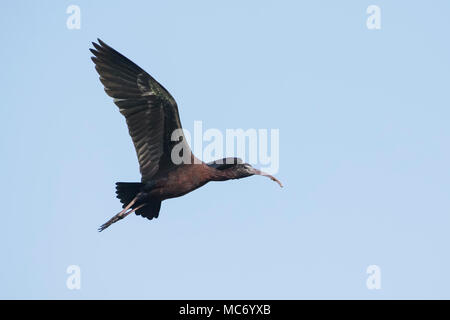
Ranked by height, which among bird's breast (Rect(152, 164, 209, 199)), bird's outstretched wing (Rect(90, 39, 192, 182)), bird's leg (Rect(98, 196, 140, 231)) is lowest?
bird's leg (Rect(98, 196, 140, 231))

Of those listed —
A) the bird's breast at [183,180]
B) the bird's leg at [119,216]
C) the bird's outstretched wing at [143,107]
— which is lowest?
the bird's leg at [119,216]

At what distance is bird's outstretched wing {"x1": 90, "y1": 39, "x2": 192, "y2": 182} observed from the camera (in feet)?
63.6

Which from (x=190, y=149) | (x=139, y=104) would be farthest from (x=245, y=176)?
(x=139, y=104)

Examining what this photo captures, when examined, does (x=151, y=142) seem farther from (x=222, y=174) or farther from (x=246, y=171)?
(x=246, y=171)

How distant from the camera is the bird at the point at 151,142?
19.4 metres

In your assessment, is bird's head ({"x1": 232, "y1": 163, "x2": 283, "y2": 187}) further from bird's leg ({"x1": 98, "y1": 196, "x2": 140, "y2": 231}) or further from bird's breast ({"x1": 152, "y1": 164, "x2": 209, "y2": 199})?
bird's leg ({"x1": 98, "y1": 196, "x2": 140, "y2": 231})

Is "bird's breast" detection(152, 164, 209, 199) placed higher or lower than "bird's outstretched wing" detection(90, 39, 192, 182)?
lower

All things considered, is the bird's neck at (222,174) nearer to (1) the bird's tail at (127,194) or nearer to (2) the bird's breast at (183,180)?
(2) the bird's breast at (183,180)

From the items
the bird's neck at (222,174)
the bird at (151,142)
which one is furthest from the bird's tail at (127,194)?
the bird's neck at (222,174)

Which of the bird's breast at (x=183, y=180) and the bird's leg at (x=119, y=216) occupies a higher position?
the bird's breast at (x=183, y=180)

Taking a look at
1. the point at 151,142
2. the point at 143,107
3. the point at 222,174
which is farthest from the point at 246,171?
the point at 143,107

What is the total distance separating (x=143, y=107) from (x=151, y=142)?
65cm

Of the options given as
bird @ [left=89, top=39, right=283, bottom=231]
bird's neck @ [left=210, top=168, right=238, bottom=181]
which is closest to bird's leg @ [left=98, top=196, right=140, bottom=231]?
bird @ [left=89, top=39, right=283, bottom=231]
